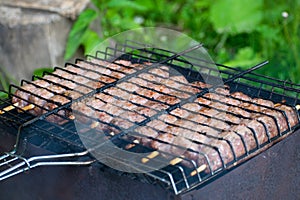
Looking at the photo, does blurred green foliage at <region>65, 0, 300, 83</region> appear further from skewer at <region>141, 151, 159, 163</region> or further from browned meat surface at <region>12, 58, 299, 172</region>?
skewer at <region>141, 151, 159, 163</region>

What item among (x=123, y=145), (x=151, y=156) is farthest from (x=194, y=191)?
(x=123, y=145)

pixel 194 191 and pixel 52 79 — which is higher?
pixel 52 79

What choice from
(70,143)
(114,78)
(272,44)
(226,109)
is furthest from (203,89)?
(272,44)

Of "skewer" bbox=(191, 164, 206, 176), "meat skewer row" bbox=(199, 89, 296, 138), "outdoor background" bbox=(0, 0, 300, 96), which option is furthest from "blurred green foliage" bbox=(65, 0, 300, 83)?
"skewer" bbox=(191, 164, 206, 176)

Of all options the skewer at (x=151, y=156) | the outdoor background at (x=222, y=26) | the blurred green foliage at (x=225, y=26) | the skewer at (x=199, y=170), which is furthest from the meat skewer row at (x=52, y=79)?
the blurred green foliage at (x=225, y=26)

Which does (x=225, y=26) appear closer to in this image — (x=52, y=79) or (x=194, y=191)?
(x=52, y=79)

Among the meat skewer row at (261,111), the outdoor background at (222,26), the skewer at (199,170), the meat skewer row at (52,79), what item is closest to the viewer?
the skewer at (199,170)

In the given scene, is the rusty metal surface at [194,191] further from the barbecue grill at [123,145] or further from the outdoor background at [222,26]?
the outdoor background at [222,26]
